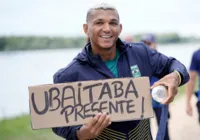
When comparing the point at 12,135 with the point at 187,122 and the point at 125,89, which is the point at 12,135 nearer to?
the point at 187,122

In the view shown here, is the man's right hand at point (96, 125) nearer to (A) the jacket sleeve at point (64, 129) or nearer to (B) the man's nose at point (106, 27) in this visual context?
(A) the jacket sleeve at point (64, 129)

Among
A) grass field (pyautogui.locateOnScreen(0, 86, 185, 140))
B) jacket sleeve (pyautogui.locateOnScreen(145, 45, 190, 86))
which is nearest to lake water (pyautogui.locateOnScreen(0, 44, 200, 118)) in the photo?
grass field (pyautogui.locateOnScreen(0, 86, 185, 140))

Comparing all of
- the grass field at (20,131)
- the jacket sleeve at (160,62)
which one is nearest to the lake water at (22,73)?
the grass field at (20,131)

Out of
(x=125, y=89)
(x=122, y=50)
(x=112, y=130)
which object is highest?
(x=122, y=50)

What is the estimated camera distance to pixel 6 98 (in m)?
13.4

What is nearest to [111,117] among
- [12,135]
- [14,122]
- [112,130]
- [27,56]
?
[112,130]

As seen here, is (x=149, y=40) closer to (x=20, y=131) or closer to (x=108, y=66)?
(x=108, y=66)

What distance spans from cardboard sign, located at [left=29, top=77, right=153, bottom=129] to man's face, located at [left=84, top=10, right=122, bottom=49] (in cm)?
29

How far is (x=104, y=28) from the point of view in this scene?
243 centimetres

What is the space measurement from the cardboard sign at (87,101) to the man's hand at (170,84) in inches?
3.8

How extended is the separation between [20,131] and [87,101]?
662 centimetres

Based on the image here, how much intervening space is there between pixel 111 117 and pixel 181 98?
35.8 feet

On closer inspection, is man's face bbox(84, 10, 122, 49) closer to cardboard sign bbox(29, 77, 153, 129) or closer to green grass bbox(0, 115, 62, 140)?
cardboard sign bbox(29, 77, 153, 129)

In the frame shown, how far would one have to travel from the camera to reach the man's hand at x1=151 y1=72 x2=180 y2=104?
2268 mm
